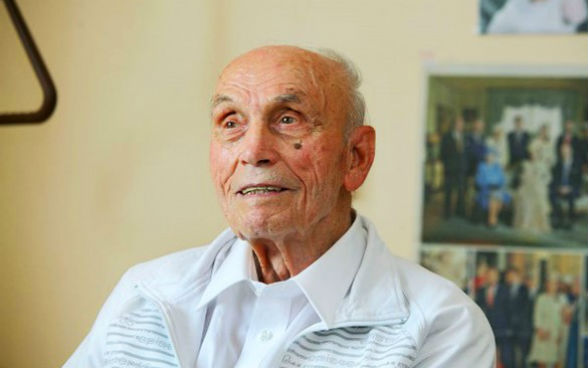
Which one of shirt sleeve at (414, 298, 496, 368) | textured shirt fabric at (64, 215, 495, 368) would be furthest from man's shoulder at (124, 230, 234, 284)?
shirt sleeve at (414, 298, 496, 368)

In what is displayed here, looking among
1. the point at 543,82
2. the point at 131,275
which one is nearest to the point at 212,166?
the point at 131,275

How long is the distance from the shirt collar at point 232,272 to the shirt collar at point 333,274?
0.09m

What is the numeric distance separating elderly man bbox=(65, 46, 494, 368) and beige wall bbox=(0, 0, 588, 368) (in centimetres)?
93

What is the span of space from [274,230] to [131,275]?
32 centimetres

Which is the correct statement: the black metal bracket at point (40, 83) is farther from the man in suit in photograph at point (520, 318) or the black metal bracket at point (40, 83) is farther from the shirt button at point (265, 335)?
the man in suit in photograph at point (520, 318)

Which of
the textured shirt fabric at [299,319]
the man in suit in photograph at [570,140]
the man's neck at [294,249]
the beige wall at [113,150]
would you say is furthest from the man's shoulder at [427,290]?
the man in suit in photograph at [570,140]

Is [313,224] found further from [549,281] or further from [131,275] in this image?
[549,281]

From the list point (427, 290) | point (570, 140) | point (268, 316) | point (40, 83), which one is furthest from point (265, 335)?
point (570, 140)

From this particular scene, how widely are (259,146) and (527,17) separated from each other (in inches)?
47.8

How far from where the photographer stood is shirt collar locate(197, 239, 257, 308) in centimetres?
128

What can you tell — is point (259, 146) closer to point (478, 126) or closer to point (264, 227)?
point (264, 227)

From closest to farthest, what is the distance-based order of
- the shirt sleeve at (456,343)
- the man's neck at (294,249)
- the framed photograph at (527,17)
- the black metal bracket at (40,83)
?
1. the shirt sleeve at (456,343)
2. the man's neck at (294,249)
3. the black metal bracket at (40,83)
4. the framed photograph at (527,17)

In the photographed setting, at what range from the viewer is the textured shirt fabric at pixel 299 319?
1.17 m

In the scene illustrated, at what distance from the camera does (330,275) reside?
126cm
